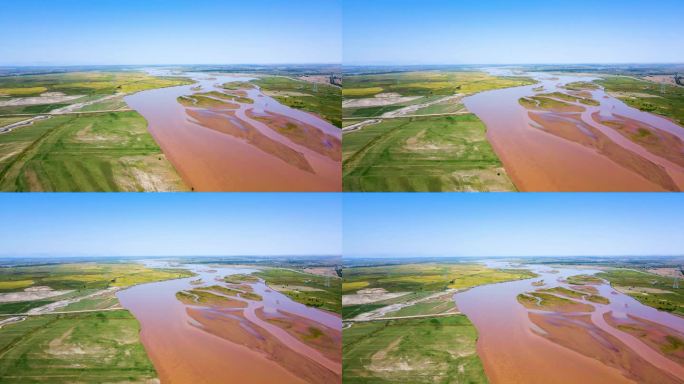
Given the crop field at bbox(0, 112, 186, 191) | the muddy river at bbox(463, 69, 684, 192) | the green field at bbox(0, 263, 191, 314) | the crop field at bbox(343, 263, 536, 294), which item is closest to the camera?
the crop field at bbox(0, 112, 186, 191)

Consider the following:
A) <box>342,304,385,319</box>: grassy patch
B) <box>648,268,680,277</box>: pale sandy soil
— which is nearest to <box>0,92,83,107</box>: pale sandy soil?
<box>342,304,385,319</box>: grassy patch

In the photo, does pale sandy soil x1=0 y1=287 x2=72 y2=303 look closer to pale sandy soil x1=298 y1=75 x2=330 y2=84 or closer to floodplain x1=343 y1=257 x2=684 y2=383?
floodplain x1=343 y1=257 x2=684 y2=383

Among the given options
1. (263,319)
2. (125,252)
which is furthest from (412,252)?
(125,252)

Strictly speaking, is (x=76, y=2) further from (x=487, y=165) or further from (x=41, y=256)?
(x=487, y=165)

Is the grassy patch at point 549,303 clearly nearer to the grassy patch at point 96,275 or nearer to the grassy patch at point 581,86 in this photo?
the grassy patch at point 581,86

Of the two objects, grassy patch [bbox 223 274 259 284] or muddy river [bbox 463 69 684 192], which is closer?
muddy river [bbox 463 69 684 192]
